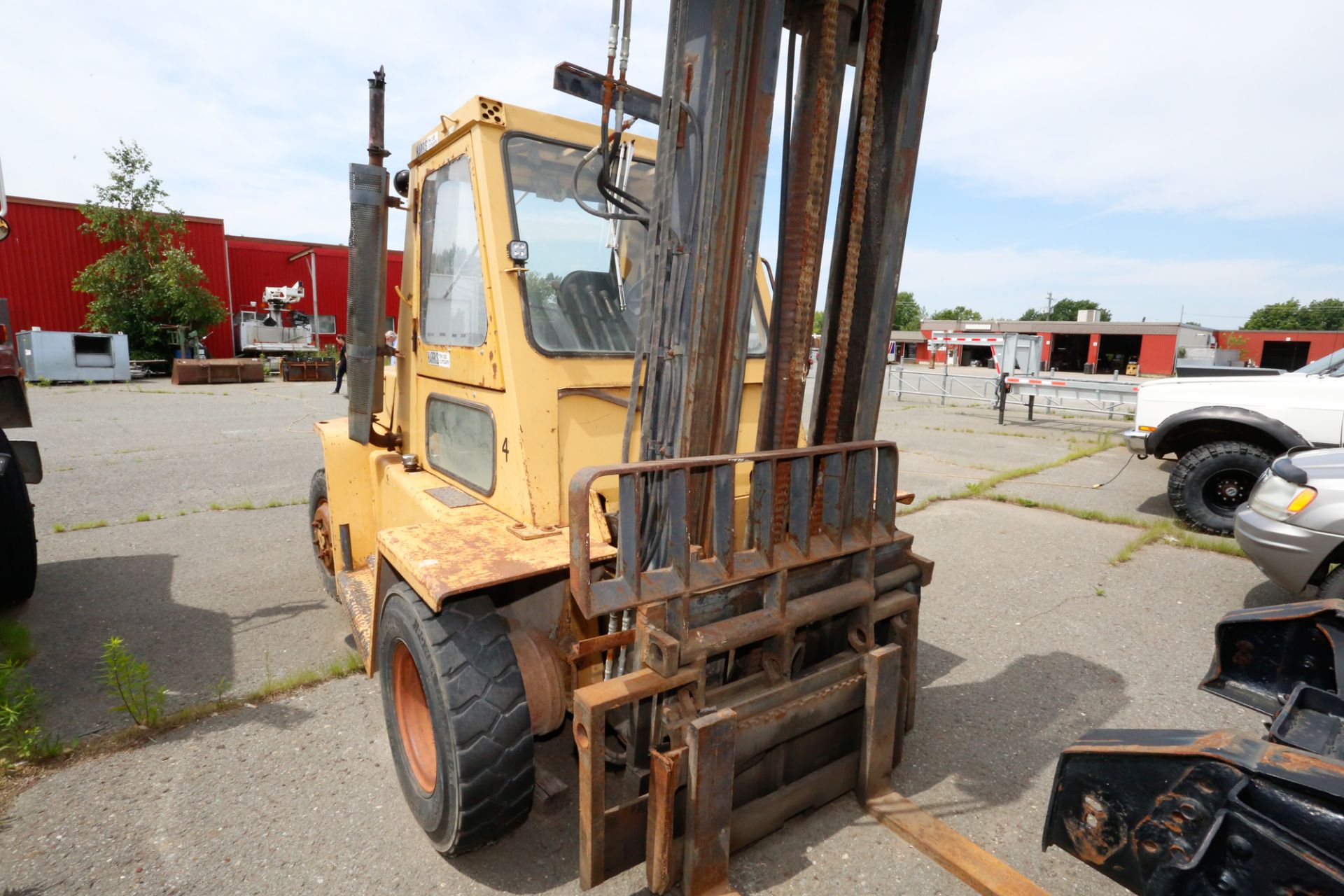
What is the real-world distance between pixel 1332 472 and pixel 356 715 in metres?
5.97

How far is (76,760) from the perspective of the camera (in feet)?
9.93

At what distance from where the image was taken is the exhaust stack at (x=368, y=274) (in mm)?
3420

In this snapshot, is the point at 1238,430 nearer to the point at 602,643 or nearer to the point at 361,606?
the point at 602,643

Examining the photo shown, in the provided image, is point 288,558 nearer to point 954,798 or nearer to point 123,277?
point 954,798

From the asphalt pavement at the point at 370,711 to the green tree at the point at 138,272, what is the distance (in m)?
19.8

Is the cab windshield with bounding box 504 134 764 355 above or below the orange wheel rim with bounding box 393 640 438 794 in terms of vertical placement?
above

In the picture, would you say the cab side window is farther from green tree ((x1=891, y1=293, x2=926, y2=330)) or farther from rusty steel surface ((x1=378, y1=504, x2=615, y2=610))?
green tree ((x1=891, y1=293, x2=926, y2=330))

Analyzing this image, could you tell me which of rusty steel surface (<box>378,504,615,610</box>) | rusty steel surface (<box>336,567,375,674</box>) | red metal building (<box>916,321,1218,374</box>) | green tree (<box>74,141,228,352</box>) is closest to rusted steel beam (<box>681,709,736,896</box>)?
rusty steel surface (<box>378,504,615,610</box>)

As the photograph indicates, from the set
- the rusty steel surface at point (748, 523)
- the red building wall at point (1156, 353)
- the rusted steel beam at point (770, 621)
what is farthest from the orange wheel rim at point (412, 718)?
the red building wall at point (1156, 353)

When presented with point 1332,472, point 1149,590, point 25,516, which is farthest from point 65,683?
point 1332,472

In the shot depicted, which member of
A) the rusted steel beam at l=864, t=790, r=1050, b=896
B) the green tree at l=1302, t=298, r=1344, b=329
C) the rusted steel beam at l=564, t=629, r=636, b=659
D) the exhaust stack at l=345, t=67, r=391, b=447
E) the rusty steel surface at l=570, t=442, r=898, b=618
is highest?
the green tree at l=1302, t=298, r=1344, b=329

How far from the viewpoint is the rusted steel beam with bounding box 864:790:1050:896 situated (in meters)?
2.31

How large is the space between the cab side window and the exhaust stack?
24 cm

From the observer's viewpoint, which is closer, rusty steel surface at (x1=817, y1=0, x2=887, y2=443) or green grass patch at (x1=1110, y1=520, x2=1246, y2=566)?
rusty steel surface at (x1=817, y1=0, x2=887, y2=443)
